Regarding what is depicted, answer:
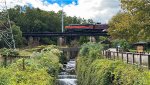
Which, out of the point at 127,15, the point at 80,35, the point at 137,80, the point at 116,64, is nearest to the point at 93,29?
the point at 80,35

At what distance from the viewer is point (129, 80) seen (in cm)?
2253

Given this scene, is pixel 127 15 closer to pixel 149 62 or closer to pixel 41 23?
pixel 149 62

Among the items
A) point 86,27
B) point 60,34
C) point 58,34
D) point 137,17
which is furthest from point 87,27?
point 137,17

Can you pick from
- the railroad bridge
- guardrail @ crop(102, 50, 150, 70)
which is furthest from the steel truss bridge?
guardrail @ crop(102, 50, 150, 70)

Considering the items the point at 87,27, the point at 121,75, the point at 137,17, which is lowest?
the point at 87,27

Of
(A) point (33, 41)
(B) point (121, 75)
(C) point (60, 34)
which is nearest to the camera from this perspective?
(B) point (121, 75)

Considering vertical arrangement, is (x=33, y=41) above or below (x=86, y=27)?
below

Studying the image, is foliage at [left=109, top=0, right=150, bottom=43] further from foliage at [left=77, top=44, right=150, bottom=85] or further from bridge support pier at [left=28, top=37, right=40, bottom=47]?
bridge support pier at [left=28, top=37, right=40, bottom=47]

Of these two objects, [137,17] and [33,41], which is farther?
[33,41]

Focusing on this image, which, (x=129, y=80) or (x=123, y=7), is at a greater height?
(x=123, y=7)

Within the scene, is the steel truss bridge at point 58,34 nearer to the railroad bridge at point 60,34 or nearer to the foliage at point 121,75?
the railroad bridge at point 60,34

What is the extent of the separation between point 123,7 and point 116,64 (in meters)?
18.0

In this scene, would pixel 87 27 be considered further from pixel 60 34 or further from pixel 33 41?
pixel 33 41

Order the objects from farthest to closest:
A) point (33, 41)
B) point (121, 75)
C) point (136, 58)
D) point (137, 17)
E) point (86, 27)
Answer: point (86, 27) < point (33, 41) < point (137, 17) < point (136, 58) < point (121, 75)
